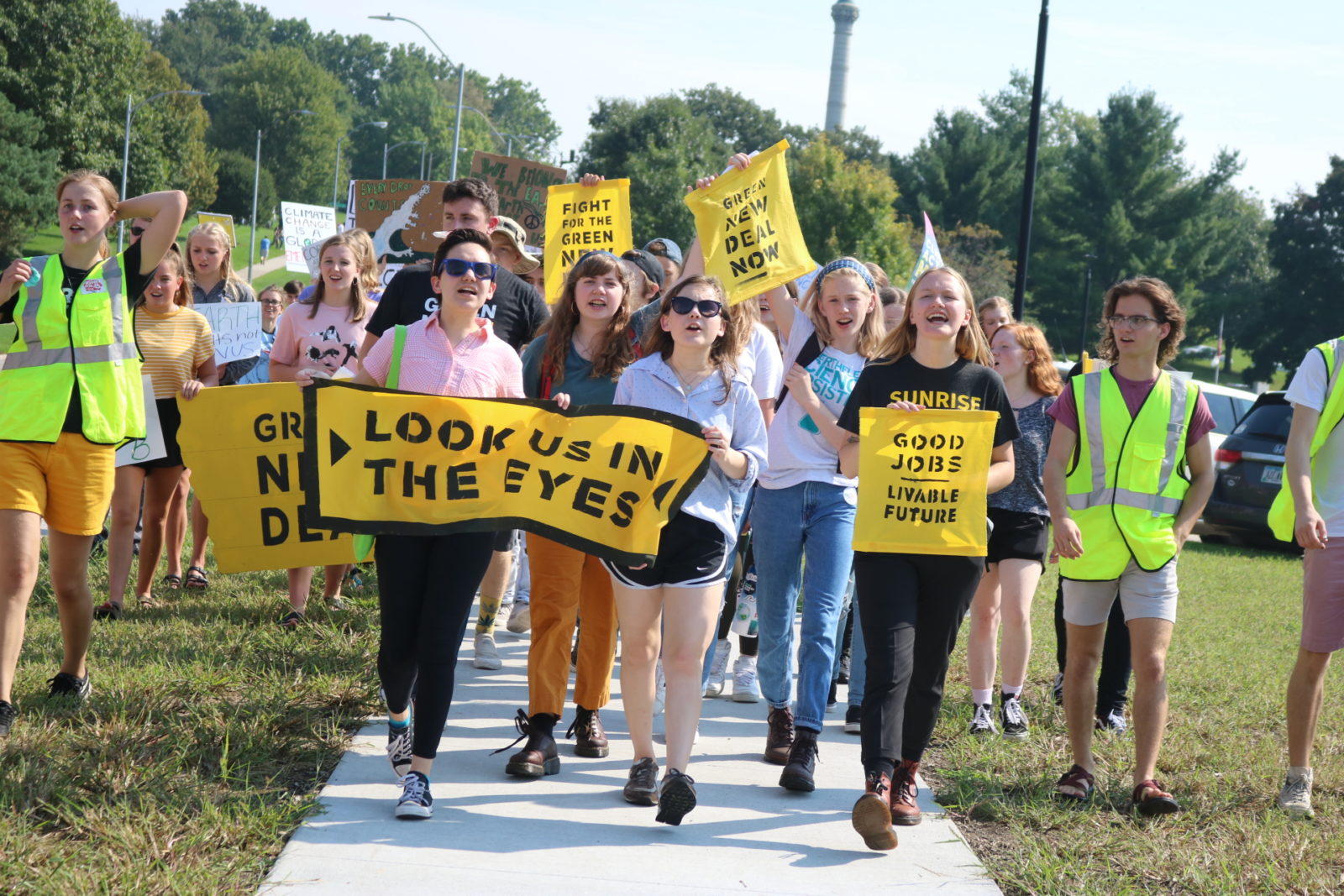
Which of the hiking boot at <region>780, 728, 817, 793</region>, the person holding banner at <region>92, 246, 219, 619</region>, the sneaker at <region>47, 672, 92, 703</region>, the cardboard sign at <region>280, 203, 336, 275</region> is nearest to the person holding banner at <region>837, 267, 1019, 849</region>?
the hiking boot at <region>780, 728, 817, 793</region>

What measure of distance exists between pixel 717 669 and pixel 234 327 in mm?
3873

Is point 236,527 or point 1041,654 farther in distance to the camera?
point 1041,654

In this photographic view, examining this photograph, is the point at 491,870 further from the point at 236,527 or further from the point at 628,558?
the point at 236,527

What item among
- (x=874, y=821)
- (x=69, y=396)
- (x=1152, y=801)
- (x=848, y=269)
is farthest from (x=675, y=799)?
(x=69, y=396)

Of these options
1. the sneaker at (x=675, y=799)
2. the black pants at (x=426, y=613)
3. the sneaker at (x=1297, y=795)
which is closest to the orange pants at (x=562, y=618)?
the black pants at (x=426, y=613)

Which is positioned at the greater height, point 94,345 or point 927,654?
point 94,345

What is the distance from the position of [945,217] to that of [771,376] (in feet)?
225

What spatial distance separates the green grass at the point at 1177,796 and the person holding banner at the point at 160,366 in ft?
15.0

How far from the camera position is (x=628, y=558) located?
15.9 feet

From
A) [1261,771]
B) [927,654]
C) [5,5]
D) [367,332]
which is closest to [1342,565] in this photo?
[1261,771]

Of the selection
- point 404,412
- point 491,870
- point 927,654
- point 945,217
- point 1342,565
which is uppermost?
point 945,217

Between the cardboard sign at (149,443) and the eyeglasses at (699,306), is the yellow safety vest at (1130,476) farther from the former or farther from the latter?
the cardboard sign at (149,443)

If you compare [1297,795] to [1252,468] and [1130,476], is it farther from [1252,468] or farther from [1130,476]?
[1252,468]

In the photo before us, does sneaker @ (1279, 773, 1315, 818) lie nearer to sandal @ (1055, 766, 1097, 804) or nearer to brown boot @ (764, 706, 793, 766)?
sandal @ (1055, 766, 1097, 804)
